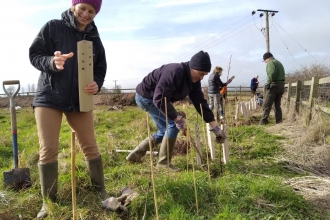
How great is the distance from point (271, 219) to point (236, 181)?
25.2 inches

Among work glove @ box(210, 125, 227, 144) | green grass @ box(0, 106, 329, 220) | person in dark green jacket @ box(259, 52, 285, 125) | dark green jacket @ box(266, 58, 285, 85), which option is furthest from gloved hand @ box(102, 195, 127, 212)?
dark green jacket @ box(266, 58, 285, 85)

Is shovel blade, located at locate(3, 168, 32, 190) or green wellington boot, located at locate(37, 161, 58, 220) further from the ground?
green wellington boot, located at locate(37, 161, 58, 220)

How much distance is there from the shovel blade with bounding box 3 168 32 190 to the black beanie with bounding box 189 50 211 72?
2.13 meters

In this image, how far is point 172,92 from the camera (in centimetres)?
305

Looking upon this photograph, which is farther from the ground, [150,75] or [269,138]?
[150,75]

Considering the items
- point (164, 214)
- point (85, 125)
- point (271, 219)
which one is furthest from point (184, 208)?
point (85, 125)

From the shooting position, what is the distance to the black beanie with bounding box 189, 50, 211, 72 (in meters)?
Answer: 2.96

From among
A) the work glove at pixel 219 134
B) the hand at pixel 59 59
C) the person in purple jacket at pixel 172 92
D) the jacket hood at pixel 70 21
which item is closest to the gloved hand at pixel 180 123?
the person in purple jacket at pixel 172 92

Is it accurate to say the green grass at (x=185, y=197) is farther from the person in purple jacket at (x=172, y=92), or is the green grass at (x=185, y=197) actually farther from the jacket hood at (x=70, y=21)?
the jacket hood at (x=70, y=21)

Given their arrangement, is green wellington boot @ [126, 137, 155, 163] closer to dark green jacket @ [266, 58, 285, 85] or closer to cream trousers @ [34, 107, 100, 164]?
cream trousers @ [34, 107, 100, 164]

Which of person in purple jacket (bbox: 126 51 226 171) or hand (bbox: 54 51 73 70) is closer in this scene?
hand (bbox: 54 51 73 70)

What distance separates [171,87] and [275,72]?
4.63 metres

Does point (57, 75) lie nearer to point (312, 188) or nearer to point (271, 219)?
point (271, 219)

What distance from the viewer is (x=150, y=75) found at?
345 cm
